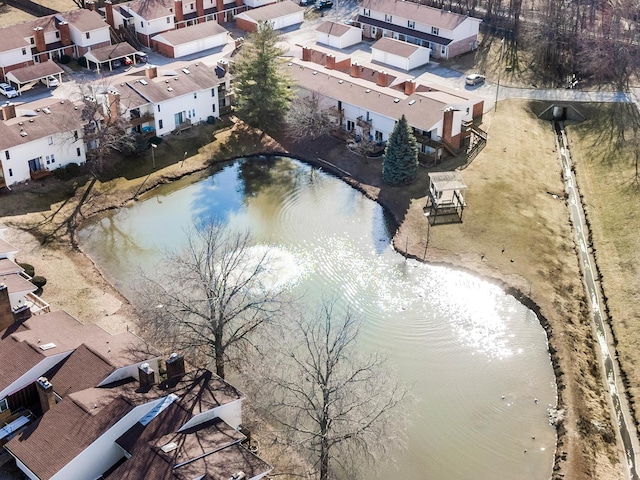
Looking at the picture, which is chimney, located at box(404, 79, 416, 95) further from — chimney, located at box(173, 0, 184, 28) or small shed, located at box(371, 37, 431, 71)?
chimney, located at box(173, 0, 184, 28)

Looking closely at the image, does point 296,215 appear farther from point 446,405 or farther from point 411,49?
point 411,49

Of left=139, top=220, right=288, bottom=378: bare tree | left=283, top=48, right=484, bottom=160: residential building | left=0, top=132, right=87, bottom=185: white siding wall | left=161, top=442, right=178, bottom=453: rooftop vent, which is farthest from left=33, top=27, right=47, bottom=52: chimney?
left=161, top=442, right=178, bottom=453: rooftop vent

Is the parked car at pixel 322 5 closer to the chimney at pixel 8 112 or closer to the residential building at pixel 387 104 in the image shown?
the residential building at pixel 387 104

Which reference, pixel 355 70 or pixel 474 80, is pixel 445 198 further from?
pixel 474 80

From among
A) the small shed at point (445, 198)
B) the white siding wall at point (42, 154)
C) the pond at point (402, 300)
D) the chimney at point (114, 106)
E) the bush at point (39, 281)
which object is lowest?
the pond at point (402, 300)

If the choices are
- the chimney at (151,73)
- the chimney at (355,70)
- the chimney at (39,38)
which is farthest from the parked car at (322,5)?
the chimney at (39,38)

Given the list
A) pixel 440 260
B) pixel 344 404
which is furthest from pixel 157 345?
pixel 440 260
